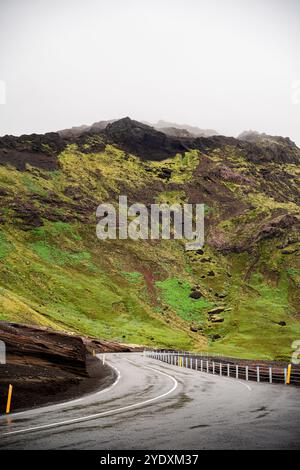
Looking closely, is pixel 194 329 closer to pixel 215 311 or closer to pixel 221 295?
pixel 215 311

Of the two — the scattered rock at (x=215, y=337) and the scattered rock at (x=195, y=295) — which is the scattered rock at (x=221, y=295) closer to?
the scattered rock at (x=195, y=295)

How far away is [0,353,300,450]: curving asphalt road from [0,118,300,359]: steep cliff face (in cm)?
4661

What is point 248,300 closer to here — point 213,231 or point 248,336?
point 248,336

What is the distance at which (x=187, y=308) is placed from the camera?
112m

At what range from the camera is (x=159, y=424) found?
39.3 feet

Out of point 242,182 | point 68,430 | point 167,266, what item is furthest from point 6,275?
point 242,182

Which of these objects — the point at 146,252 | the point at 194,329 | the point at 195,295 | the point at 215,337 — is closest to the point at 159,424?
the point at 215,337

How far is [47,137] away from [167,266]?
80.1m

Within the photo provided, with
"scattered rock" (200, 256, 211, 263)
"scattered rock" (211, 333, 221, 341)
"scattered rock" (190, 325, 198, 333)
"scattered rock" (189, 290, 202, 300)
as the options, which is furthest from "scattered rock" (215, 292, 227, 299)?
"scattered rock" (211, 333, 221, 341)

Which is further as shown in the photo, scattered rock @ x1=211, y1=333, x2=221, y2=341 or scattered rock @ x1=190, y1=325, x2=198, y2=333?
scattered rock @ x1=190, y1=325, x2=198, y2=333

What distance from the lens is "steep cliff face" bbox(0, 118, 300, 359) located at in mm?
93312

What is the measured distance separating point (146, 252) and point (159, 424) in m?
119

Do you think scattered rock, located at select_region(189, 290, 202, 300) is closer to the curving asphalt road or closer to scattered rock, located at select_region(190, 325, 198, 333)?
scattered rock, located at select_region(190, 325, 198, 333)

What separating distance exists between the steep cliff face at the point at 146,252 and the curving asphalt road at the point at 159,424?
153 ft
